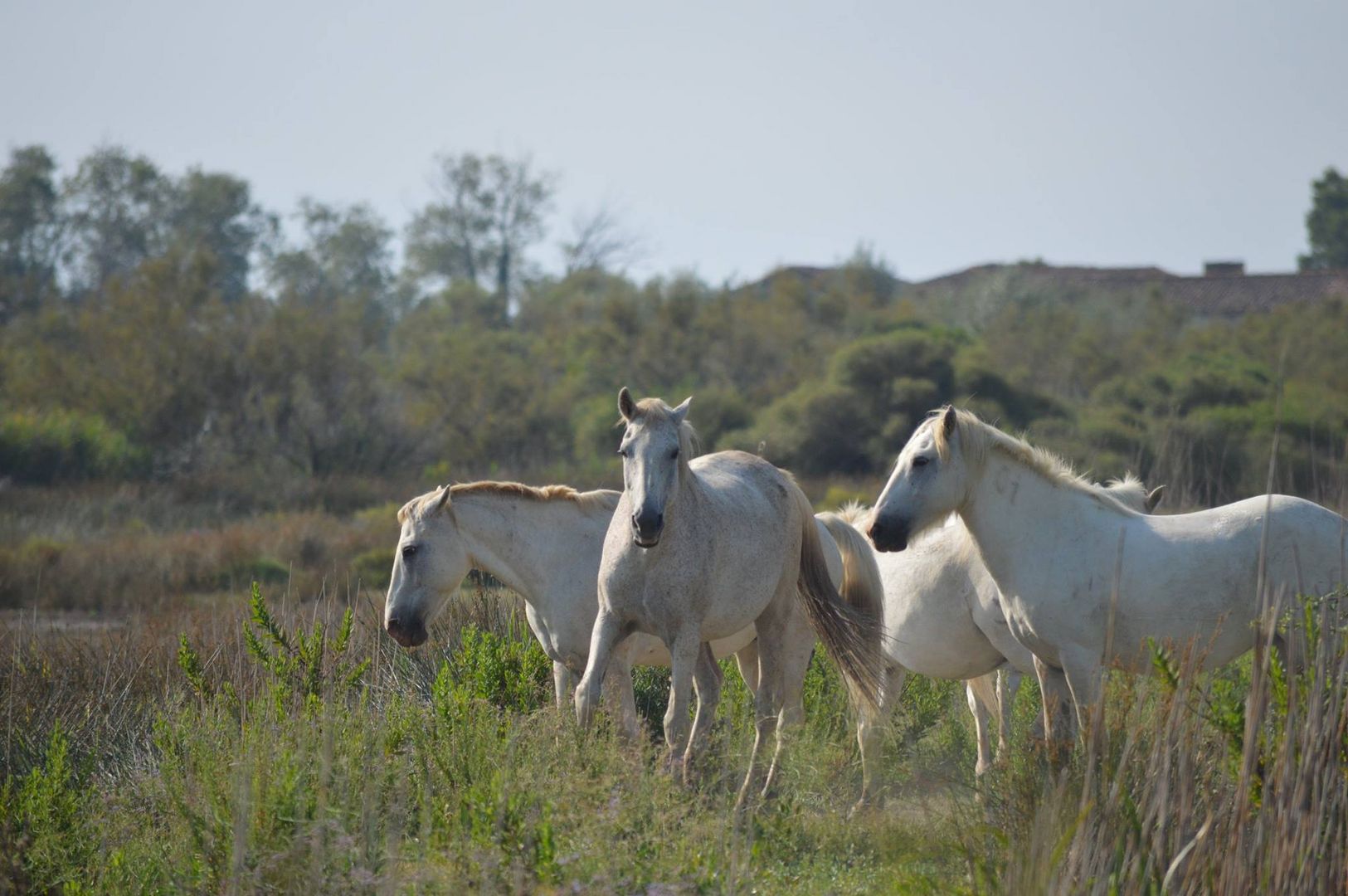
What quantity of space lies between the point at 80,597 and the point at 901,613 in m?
14.1

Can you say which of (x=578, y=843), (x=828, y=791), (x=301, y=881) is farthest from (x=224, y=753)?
(x=828, y=791)

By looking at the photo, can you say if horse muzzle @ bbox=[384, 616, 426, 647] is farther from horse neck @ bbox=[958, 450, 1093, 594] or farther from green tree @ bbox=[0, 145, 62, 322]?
green tree @ bbox=[0, 145, 62, 322]

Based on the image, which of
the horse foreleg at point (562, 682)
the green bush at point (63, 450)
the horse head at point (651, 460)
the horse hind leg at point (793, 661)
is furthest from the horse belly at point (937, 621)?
the green bush at point (63, 450)

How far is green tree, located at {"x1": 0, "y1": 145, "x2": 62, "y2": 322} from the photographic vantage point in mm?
48812

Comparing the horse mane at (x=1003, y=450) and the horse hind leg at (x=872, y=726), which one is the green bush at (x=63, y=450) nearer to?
the horse hind leg at (x=872, y=726)

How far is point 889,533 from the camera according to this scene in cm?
655

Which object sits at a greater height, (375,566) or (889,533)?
(889,533)

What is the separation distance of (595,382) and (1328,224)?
62311mm

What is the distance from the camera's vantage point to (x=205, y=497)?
26.6 metres

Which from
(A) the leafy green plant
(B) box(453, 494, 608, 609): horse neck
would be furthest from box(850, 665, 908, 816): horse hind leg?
(A) the leafy green plant

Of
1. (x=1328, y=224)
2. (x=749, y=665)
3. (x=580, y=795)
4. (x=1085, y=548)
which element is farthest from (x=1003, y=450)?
(x=1328, y=224)

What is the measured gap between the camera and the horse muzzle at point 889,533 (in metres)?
6.54

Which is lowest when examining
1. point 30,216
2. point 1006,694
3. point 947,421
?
point 1006,694

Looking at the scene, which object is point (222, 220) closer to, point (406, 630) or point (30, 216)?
point (30, 216)
